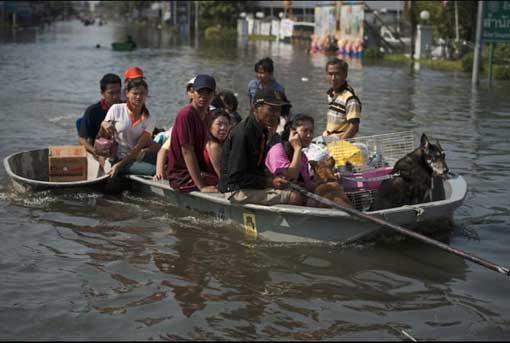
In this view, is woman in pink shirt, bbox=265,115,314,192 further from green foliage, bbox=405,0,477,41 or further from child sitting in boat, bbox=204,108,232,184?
green foliage, bbox=405,0,477,41

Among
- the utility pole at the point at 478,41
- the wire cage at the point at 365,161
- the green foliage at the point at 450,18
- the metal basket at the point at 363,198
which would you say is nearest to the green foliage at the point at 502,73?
the utility pole at the point at 478,41

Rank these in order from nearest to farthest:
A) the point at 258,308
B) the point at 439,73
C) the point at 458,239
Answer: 1. the point at 258,308
2. the point at 458,239
3. the point at 439,73

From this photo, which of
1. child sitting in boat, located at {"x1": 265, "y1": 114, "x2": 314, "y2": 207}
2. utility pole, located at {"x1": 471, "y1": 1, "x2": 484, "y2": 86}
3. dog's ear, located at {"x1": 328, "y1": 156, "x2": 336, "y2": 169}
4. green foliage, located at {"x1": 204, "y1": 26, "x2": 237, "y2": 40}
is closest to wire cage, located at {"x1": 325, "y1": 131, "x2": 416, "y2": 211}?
dog's ear, located at {"x1": 328, "y1": 156, "x2": 336, "y2": 169}

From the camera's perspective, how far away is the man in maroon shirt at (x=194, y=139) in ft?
29.3

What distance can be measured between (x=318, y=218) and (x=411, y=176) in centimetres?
111

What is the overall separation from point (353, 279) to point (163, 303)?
187 cm

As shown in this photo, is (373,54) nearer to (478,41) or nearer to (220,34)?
(478,41)

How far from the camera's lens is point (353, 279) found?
24.9ft

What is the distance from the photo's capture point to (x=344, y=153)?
30.1 feet

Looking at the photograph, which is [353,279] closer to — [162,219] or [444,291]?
[444,291]

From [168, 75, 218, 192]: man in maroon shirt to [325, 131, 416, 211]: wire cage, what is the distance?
1458mm

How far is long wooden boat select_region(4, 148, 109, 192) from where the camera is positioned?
10.5 metres

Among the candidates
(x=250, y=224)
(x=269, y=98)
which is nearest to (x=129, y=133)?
(x=250, y=224)

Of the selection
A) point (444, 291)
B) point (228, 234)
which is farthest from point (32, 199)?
point (444, 291)
